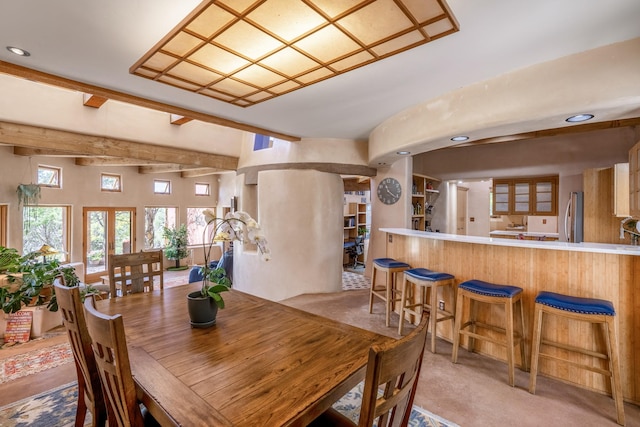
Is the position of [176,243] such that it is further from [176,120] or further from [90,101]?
[90,101]

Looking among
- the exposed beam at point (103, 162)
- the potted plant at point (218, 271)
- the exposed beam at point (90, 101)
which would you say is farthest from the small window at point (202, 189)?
the potted plant at point (218, 271)

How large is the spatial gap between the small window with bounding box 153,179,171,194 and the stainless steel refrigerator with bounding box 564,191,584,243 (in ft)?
30.3

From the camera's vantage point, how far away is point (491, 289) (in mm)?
2496

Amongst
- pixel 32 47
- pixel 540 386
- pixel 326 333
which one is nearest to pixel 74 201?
pixel 32 47

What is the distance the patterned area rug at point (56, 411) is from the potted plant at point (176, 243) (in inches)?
262

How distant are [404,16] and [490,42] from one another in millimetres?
828

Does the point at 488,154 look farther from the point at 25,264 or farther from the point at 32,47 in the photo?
the point at 25,264

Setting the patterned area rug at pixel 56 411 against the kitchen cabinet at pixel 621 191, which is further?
the kitchen cabinet at pixel 621 191

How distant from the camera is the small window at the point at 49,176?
6182mm

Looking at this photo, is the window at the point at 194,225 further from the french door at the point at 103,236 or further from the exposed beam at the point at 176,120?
the exposed beam at the point at 176,120

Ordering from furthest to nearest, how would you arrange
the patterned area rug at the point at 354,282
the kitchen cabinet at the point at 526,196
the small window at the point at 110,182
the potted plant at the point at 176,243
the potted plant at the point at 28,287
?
the potted plant at the point at 176,243
the small window at the point at 110,182
the patterned area rug at the point at 354,282
the kitchen cabinet at the point at 526,196
the potted plant at the point at 28,287

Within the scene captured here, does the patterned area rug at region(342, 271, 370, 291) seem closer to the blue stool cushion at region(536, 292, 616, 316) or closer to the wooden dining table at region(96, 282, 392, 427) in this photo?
the blue stool cushion at region(536, 292, 616, 316)

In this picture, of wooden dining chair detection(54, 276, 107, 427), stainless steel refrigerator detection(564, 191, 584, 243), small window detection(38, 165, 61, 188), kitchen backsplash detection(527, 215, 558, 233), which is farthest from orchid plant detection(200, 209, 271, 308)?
kitchen backsplash detection(527, 215, 558, 233)

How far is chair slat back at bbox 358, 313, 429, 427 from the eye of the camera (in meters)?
0.81
